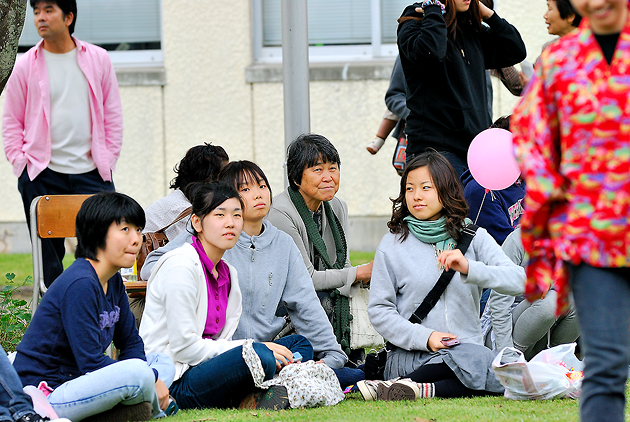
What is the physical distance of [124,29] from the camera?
906 centimetres

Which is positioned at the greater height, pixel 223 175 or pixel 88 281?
pixel 223 175

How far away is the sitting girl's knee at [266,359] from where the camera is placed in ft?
11.8

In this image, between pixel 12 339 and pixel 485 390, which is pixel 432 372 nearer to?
pixel 485 390

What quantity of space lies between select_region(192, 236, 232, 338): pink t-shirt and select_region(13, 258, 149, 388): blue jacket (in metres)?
0.61

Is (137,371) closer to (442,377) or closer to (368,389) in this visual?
(368,389)

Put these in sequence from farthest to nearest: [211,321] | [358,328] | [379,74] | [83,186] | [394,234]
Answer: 1. [379,74]
2. [83,186]
3. [358,328]
4. [394,234]
5. [211,321]

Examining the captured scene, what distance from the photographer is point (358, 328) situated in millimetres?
4473

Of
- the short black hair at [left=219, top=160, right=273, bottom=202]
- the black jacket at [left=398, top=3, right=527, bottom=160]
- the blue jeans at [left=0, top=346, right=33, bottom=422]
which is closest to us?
the blue jeans at [left=0, top=346, right=33, bottom=422]

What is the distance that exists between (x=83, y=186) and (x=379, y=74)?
4.11 metres

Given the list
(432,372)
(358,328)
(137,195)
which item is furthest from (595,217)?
(137,195)

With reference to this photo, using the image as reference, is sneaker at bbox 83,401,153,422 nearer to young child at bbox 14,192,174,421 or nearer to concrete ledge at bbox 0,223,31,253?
young child at bbox 14,192,174,421

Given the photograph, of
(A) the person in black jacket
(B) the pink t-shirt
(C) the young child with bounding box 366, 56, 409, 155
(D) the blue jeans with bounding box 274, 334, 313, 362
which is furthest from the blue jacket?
(C) the young child with bounding box 366, 56, 409, 155

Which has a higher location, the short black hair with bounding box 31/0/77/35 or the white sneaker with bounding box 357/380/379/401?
the short black hair with bounding box 31/0/77/35

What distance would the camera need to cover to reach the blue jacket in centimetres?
315
